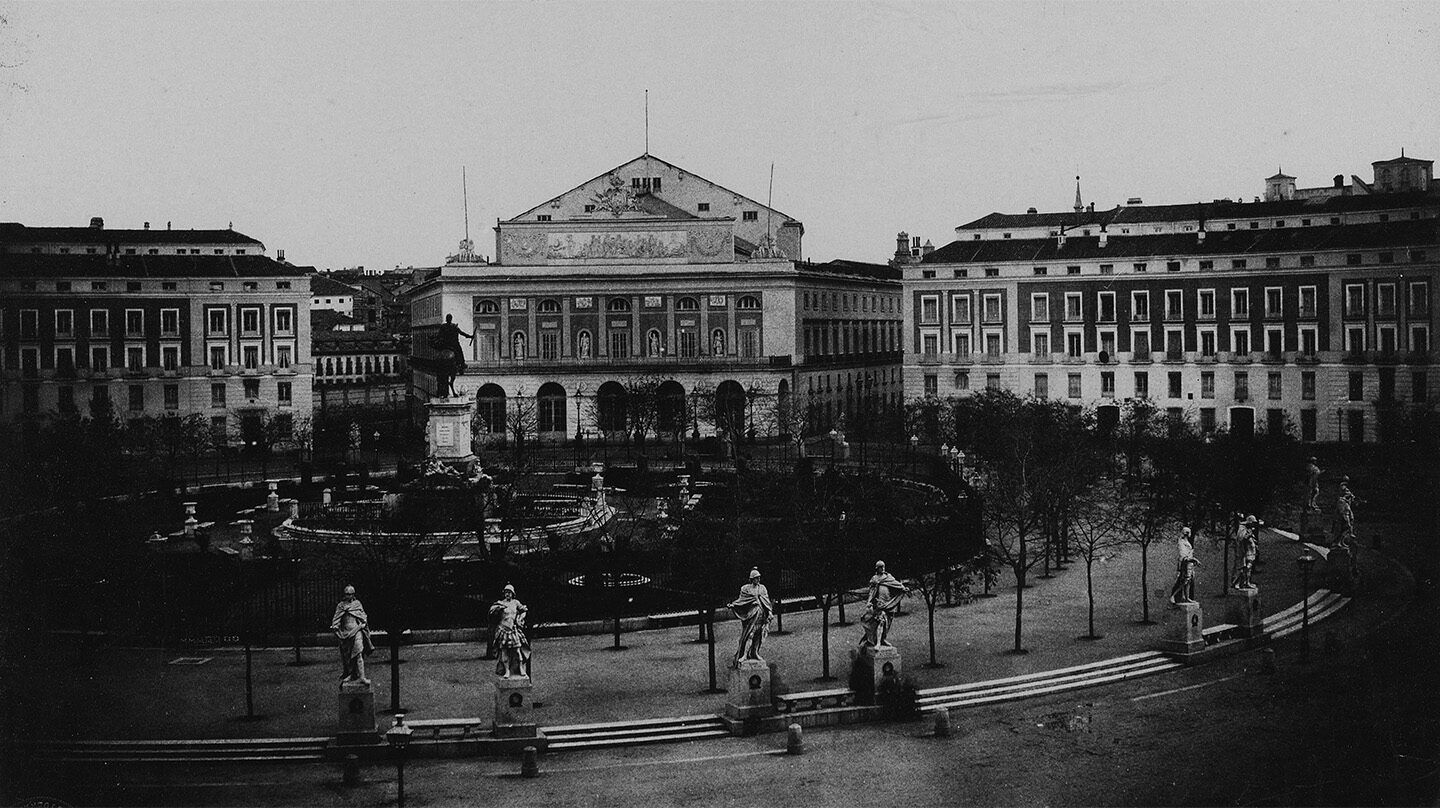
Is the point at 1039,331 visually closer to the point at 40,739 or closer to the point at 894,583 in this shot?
the point at 894,583

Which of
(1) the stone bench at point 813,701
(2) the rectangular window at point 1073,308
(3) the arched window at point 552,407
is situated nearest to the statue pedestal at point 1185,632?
(1) the stone bench at point 813,701

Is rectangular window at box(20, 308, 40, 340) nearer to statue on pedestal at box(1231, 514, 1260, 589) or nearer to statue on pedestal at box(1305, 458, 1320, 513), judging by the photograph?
statue on pedestal at box(1231, 514, 1260, 589)

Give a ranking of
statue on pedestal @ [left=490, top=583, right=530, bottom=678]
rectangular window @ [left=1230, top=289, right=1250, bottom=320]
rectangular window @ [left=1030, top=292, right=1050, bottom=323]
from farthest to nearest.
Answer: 1. rectangular window @ [left=1030, top=292, right=1050, bottom=323]
2. rectangular window @ [left=1230, top=289, right=1250, bottom=320]
3. statue on pedestal @ [left=490, top=583, right=530, bottom=678]

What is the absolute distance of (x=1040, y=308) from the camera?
244 ft

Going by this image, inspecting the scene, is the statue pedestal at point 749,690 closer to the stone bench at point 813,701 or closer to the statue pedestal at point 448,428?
the stone bench at point 813,701

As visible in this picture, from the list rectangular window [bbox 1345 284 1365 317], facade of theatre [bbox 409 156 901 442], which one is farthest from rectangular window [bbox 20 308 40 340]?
rectangular window [bbox 1345 284 1365 317]

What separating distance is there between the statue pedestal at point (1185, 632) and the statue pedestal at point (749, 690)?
982 centimetres

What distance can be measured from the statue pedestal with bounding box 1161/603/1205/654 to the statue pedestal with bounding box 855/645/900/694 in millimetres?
7282

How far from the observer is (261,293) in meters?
74.2

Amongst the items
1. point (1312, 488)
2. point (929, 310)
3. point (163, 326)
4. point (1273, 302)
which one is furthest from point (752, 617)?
point (163, 326)

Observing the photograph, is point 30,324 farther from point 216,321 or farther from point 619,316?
point 619,316

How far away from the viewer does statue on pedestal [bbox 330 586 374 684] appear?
2281cm

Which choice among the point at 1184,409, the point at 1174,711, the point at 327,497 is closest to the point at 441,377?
the point at 327,497

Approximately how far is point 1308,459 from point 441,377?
3427cm
